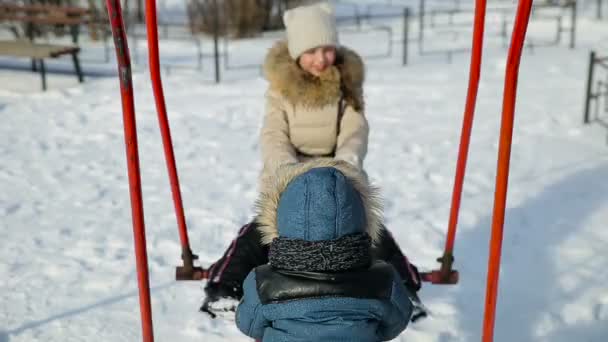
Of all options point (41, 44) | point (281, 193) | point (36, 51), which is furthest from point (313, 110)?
point (41, 44)

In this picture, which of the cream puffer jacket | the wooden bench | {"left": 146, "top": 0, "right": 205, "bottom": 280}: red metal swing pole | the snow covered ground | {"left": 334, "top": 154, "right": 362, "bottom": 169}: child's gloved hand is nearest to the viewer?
{"left": 146, "top": 0, "right": 205, "bottom": 280}: red metal swing pole

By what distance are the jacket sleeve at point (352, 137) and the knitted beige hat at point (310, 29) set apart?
11.3 inches

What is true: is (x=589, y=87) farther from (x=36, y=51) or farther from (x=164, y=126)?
(x=36, y=51)

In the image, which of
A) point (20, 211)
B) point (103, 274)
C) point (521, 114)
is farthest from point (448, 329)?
point (521, 114)

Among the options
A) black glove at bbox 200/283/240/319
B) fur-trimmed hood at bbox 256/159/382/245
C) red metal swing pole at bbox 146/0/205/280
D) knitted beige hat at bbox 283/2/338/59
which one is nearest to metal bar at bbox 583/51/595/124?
knitted beige hat at bbox 283/2/338/59

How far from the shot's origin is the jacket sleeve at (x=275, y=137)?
2480 millimetres

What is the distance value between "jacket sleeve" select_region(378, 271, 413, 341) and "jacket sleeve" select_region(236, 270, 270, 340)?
11.1 inches

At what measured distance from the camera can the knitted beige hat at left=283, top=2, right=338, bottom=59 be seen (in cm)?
246

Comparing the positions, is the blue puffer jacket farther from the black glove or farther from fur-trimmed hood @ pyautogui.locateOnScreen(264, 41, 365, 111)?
fur-trimmed hood @ pyautogui.locateOnScreen(264, 41, 365, 111)

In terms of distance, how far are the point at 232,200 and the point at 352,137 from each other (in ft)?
6.41

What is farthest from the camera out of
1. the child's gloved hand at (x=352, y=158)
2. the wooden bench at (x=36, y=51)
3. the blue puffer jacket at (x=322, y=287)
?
the wooden bench at (x=36, y=51)

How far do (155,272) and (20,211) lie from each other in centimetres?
127

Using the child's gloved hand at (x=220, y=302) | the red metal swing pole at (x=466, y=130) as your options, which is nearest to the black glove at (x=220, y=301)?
the child's gloved hand at (x=220, y=302)

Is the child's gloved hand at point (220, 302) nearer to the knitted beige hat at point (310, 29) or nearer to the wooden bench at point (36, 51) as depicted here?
the knitted beige hat at point (310, 29)
